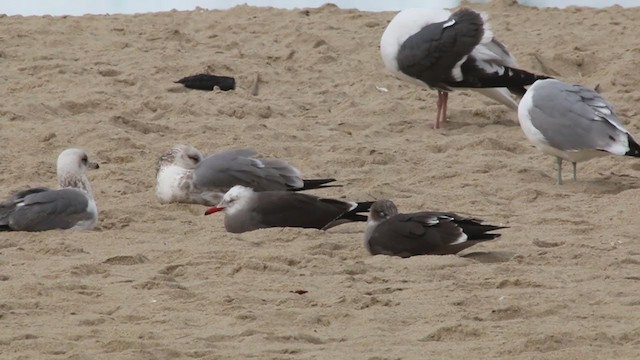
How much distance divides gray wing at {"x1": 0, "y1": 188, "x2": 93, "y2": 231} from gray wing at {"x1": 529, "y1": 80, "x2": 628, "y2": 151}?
2.84m

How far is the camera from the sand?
5.26m

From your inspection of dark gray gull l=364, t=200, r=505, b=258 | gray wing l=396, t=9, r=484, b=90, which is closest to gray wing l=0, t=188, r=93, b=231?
dark gray gull l=364, t=200, r=505, b=258

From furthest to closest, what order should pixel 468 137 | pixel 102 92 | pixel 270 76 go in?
pixel 270 76 → pixel 102 92 → pixel 468 137

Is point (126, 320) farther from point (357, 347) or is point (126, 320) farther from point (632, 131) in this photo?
point (632, 131)

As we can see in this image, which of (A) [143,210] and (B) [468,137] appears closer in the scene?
(A) [143,210]

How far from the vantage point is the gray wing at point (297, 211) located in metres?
7.33

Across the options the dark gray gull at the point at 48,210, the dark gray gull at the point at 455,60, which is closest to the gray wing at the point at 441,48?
the dark gray gull at the point at 455,60

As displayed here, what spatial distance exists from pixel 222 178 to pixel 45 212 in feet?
3.93

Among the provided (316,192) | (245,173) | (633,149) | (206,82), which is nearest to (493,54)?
(206,82)

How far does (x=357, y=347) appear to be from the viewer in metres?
5.07

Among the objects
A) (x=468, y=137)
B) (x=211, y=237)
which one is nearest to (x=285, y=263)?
(x=211, y=237)

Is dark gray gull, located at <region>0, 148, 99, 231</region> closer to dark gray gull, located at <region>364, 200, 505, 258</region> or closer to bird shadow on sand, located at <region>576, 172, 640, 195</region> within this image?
dark gray gull, located at <region>364, 200, 505, 258</region>

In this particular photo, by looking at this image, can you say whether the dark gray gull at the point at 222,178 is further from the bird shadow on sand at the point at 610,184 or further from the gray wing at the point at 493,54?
the gray wing at the point at 493,54

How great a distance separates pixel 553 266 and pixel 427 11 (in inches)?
198
